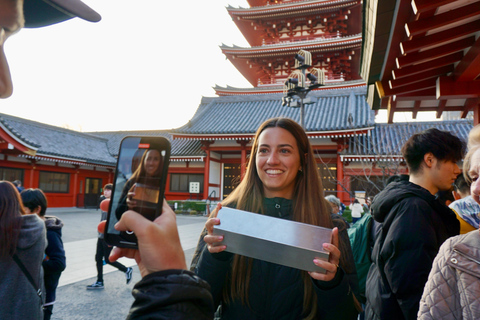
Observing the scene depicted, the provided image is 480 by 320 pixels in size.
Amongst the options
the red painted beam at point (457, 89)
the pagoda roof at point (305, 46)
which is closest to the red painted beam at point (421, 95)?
the red painted beam at point (457, 89)

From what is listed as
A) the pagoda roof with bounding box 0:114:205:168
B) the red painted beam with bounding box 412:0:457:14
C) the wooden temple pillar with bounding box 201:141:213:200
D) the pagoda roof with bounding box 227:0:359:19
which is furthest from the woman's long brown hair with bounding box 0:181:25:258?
the pagoda roof with bounding box 227:0:359:19

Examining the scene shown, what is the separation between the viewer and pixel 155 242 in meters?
0.67

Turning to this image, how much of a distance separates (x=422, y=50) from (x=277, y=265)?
2649 millimetres

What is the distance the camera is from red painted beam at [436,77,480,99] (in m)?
3.27

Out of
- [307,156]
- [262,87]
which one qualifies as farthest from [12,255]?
[262,87]

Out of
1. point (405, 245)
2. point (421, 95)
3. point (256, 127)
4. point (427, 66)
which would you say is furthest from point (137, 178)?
point (256, 127)

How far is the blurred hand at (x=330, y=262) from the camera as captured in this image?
3.63ft

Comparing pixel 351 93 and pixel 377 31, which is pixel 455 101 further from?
pixel 351 93

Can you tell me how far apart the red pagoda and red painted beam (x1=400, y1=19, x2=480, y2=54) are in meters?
13.6

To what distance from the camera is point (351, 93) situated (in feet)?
50.6

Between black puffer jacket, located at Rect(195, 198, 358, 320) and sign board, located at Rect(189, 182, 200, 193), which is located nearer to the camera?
black puffer jacket, located at Rect(195, 198, 358, 320)

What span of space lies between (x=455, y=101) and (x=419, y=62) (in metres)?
1.52

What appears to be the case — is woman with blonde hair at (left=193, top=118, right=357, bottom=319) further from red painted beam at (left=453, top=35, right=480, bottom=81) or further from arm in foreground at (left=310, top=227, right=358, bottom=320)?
red painted beam at (left=453, top=35, right=480, bottom=81)

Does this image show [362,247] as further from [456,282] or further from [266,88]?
[266,88]
